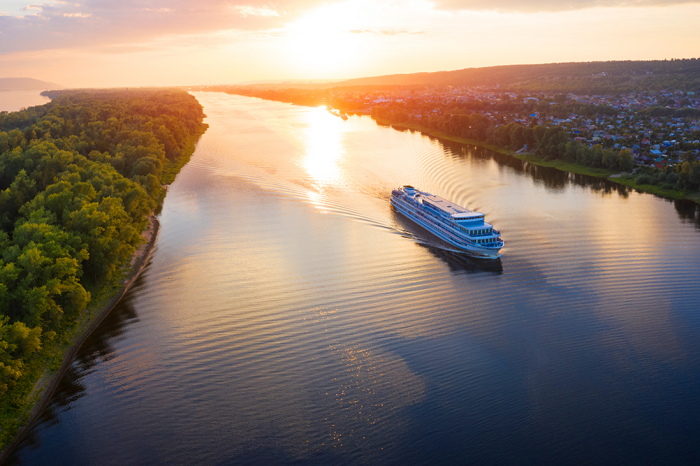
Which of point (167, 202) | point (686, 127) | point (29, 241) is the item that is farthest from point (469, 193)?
point (686, 127)

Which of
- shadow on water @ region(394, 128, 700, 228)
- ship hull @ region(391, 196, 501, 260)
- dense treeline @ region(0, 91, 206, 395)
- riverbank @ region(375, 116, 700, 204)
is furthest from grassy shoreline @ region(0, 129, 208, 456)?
riverbank @ region(375, 116, 700, 204)

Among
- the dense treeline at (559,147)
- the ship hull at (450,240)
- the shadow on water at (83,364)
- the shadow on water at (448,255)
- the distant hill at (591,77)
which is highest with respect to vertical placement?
the distant hill at (591,77)

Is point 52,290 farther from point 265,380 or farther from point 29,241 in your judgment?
point 265,380

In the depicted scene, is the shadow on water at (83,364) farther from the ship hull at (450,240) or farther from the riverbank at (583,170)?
the riverbank at (583,170)

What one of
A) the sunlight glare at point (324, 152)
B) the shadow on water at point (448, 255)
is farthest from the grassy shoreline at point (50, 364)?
the sunlight glare at point (324, 152)

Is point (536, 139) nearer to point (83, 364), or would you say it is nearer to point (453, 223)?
point (453, 223)

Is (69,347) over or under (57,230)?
under

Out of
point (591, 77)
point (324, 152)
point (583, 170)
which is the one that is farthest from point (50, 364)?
point (591, 77)
